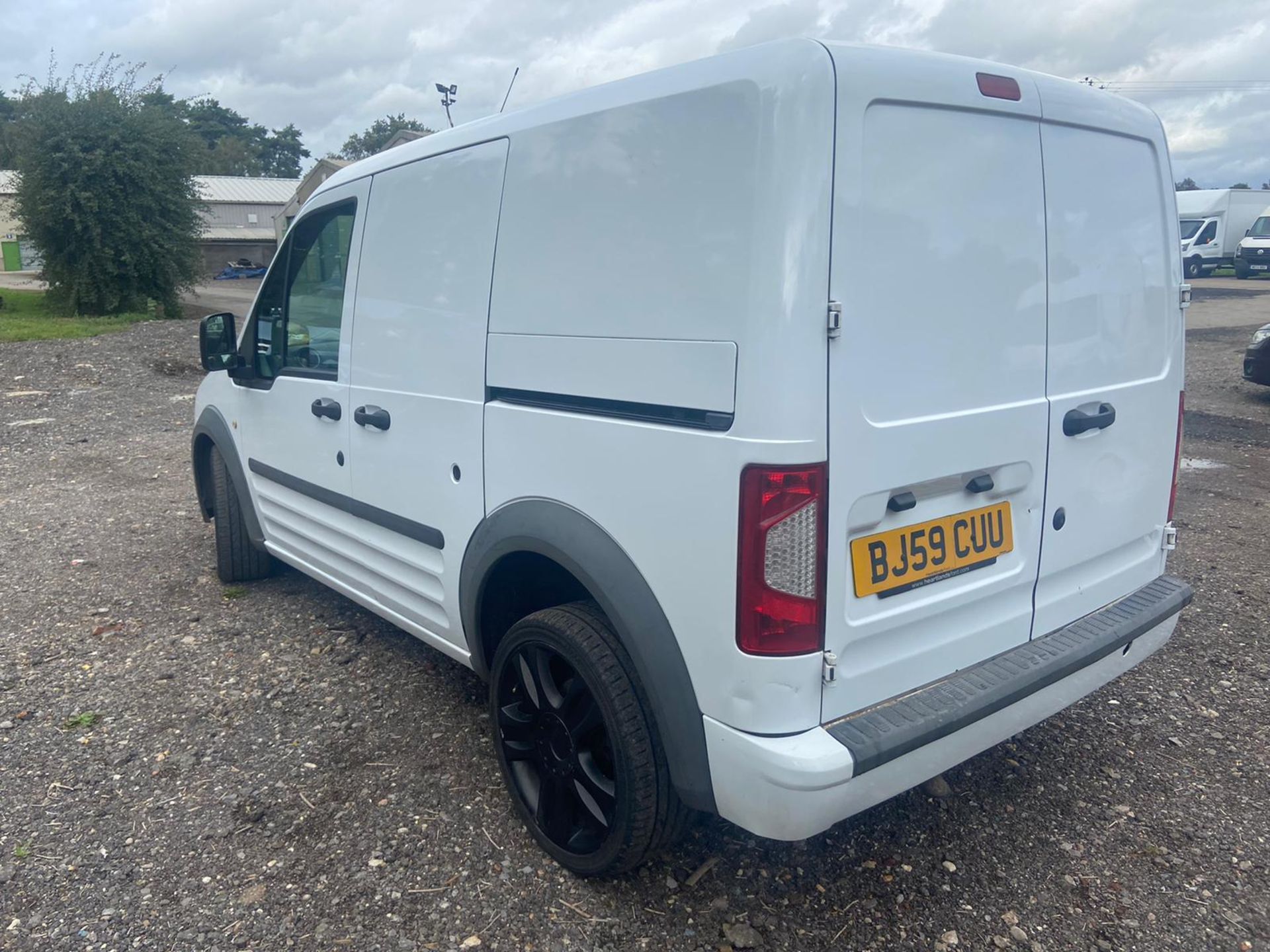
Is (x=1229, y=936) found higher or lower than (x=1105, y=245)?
lower

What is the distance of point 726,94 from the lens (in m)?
2.12

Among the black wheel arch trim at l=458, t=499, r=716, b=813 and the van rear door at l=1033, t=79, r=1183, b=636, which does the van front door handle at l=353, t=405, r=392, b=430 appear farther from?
the van rear door at l=1033, t=79, r=1183, b=636

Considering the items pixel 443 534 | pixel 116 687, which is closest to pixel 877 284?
pixel 443 534

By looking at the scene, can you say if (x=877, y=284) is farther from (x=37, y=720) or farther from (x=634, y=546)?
(x=37, y=720)

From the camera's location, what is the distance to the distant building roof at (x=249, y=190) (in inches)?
2182

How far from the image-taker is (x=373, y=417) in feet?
11.0

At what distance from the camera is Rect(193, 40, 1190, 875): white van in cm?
207

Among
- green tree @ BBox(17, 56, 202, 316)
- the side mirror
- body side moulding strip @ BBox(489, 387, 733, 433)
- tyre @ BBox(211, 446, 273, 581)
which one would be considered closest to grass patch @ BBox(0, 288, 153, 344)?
green tree @ BBox(17, 56, 202, 316)

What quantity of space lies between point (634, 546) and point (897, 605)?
2.16 ft

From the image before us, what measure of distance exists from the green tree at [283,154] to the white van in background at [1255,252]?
81.0m

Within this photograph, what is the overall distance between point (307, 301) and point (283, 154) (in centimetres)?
9714

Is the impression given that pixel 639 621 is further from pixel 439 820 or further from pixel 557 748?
pixel 439 820

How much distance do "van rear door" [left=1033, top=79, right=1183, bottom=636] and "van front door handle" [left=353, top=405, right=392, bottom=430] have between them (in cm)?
214

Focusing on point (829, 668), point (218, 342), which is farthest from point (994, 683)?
point (218, 342)
